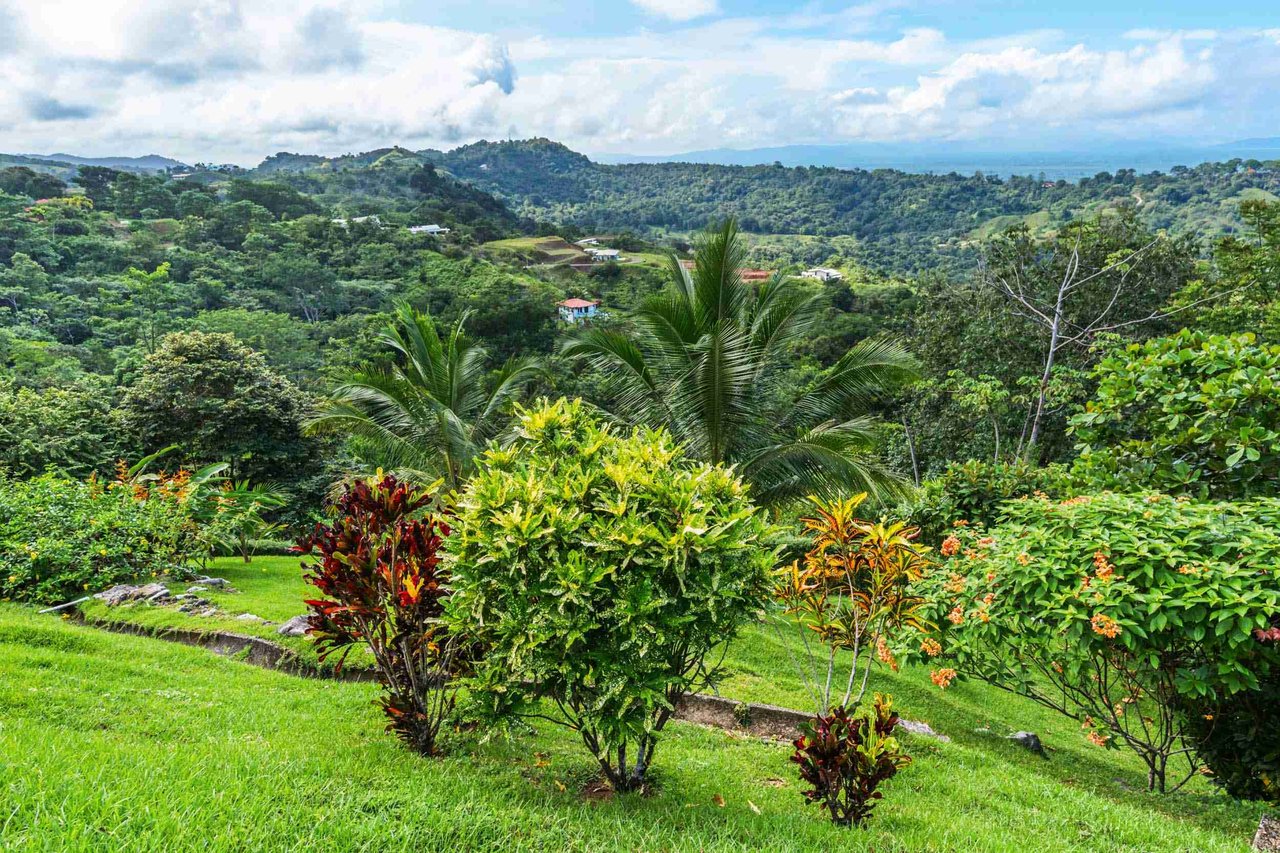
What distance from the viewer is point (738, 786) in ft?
13.5

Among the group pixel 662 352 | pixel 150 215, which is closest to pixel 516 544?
pixel 662 352

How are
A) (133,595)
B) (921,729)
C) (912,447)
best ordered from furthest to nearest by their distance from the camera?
(912,447)
(133,595)
(921,729)

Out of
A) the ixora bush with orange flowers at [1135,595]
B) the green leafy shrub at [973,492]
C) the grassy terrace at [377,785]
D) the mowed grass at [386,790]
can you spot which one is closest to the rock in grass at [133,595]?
the grassy terrace at [377,785]

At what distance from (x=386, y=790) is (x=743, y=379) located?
19.9 ft

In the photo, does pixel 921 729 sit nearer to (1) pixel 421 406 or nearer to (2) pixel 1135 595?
(2) pixel 1135 595

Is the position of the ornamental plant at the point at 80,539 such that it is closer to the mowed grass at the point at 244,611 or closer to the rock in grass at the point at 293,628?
the mowed grass at the point at 244,611

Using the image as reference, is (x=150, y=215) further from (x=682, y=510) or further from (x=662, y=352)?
(x=682, y=510)

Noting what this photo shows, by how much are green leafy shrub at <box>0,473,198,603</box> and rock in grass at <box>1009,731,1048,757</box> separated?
10.4m

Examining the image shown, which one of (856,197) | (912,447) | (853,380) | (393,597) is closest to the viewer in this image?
(393,597)

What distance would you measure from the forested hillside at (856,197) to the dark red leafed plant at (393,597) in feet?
163

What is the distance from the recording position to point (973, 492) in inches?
322

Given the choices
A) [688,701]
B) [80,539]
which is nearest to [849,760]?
[688,701]

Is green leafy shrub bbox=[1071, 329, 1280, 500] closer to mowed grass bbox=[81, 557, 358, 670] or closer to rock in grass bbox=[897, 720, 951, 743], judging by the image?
rock in grass bbox=[897, 720, 951, 743]

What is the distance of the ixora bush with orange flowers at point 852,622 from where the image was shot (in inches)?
131
